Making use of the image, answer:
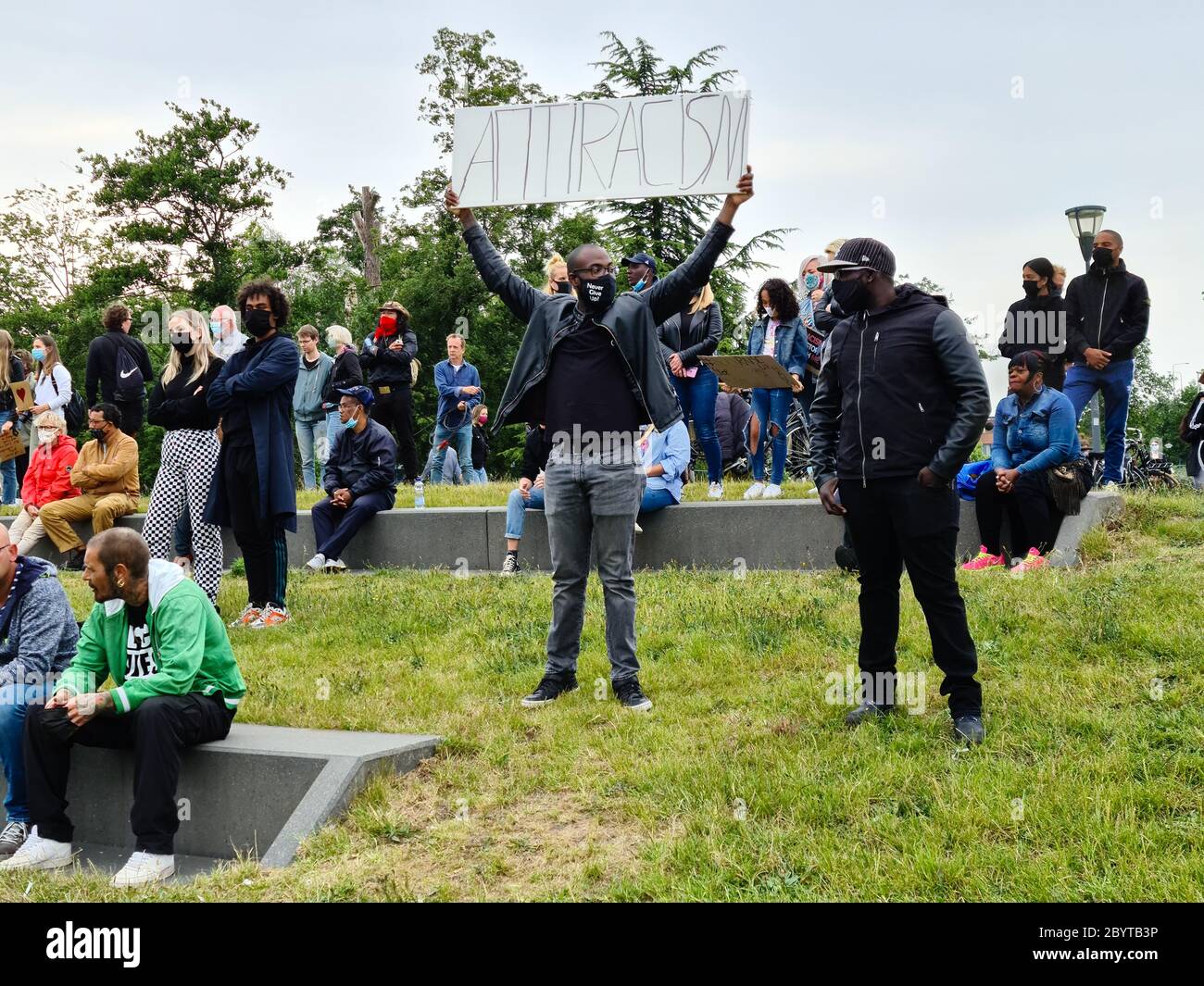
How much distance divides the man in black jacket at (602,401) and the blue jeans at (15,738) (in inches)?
97.3

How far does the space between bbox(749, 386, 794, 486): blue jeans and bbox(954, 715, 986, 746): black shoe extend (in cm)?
507

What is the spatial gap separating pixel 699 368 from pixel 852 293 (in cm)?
508

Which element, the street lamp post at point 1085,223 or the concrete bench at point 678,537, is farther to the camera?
the street lamp post at point 1085,223

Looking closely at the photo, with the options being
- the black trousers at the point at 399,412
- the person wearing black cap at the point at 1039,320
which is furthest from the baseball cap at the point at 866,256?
the black trousers at the point at 399,412

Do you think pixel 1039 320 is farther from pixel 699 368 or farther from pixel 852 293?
pixel 852 293

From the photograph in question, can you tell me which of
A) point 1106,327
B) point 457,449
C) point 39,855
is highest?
point 1106,327

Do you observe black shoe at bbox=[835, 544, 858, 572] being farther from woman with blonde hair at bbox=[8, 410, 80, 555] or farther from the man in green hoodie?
woman with blonde hair at bbox=[8, 410, 80, 555]

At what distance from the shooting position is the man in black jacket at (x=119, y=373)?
1288 centimetres

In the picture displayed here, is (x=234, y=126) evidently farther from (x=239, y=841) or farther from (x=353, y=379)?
(x=239, y=841)

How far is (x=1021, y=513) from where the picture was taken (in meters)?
8.79

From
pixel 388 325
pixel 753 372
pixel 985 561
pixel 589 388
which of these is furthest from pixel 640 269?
pixel 388 325

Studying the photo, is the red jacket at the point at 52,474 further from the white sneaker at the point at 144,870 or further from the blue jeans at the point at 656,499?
the white sneaker at the point at 144,870

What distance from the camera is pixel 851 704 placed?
19.8 ft

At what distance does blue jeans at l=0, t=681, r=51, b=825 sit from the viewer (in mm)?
5977
